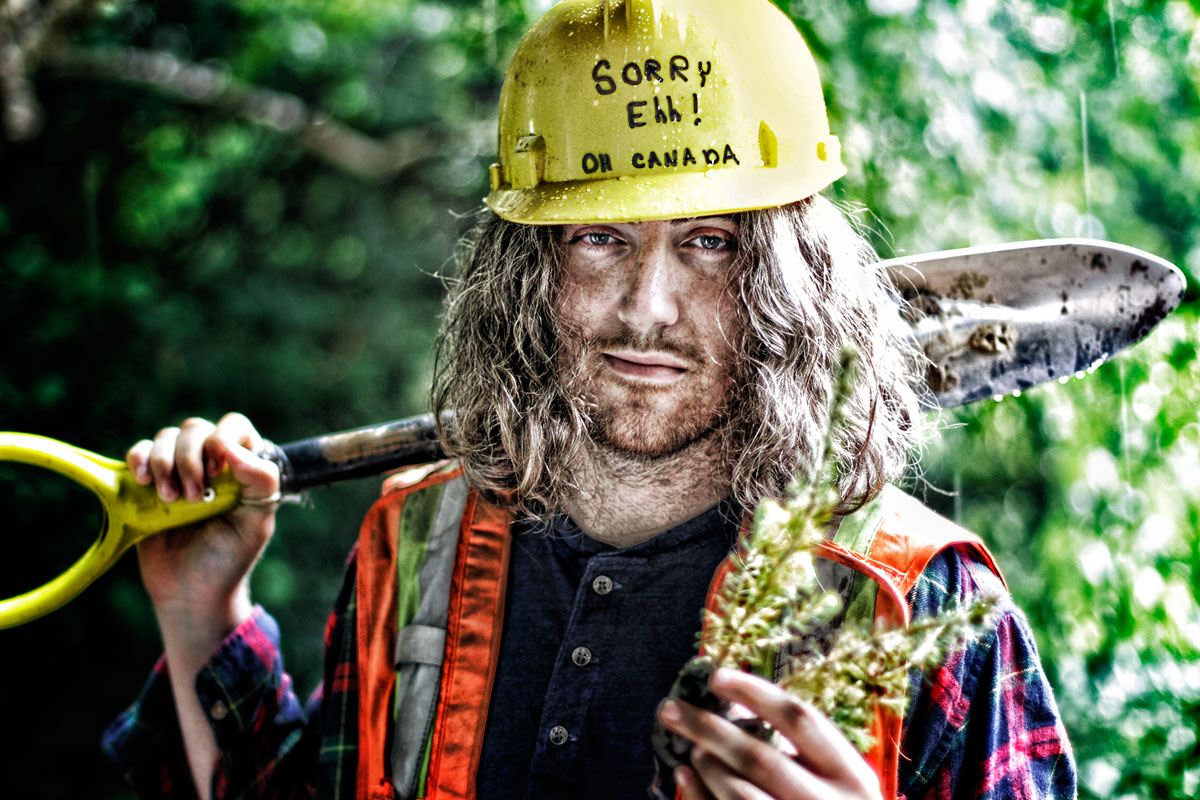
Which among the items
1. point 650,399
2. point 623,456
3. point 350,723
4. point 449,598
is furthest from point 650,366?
point 350,723

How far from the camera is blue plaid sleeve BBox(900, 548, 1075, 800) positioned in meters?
1.31

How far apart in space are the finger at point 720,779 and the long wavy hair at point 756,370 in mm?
611

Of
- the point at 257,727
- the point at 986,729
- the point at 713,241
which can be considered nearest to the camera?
the point at 986,729

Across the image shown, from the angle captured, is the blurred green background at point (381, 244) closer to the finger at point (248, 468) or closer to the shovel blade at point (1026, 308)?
the shovel blade at point (1026, 308)

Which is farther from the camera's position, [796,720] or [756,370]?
[756,370]

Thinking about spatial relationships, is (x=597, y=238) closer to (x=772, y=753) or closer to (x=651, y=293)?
(x=651, y=293)

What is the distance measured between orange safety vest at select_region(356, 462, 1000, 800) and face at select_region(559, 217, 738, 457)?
0.28 metres

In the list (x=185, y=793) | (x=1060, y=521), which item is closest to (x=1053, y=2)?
(x=1060, y=521)

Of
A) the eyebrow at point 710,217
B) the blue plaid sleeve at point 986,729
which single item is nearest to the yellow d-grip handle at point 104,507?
Answer: the eyebrow at point 710,217

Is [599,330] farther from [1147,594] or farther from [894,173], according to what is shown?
[1147,594]

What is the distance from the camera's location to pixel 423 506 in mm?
1753

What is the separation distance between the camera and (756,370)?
63.7 inches

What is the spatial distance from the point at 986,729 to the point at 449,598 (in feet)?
2.85

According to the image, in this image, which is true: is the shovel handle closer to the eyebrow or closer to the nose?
the nose
